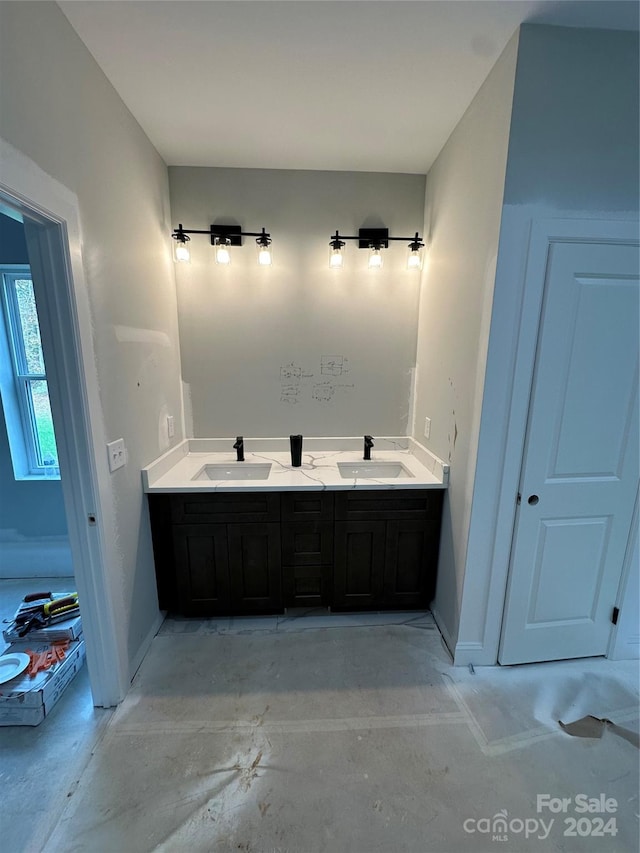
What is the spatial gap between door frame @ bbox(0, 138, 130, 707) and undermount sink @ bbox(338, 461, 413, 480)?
4.42ft

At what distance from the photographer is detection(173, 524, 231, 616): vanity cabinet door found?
186 cm

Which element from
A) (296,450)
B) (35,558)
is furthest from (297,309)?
(35,558)

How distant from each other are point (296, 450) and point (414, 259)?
1.46 m

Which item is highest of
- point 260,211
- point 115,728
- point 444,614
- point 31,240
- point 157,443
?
point 260,211

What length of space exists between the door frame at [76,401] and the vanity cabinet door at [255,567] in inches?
23.6

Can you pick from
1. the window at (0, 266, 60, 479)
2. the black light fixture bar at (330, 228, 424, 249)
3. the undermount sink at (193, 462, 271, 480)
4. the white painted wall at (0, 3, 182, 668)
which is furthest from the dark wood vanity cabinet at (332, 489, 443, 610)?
the window at (0, 266, 60, 479)

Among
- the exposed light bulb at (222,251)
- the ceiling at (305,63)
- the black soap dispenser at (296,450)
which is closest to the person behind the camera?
the ceiling at (305,63)

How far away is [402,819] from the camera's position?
1.12 metres

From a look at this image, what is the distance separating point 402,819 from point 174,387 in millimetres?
2267

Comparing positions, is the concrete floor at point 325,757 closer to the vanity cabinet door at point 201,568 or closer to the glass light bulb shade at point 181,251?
the vanity cabinet door at point 201,568

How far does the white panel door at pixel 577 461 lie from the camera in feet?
4.41

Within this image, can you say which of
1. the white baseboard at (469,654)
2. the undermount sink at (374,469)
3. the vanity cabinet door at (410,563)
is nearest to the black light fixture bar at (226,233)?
the undermount sink at (374,469)

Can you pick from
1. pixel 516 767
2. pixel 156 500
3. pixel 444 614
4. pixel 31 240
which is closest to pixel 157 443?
pixel 156 500

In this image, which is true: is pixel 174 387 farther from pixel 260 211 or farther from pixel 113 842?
pixel 113 842
